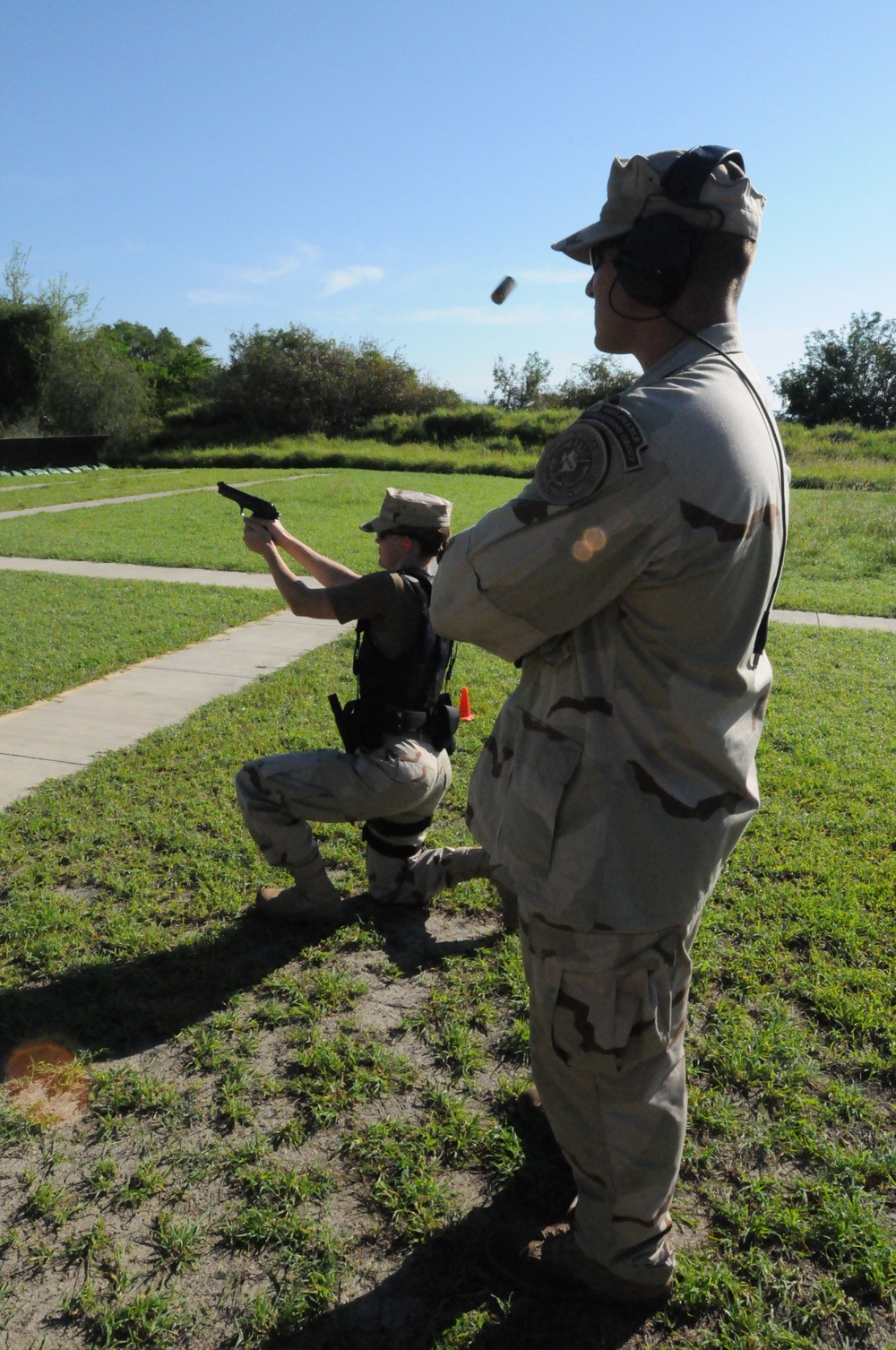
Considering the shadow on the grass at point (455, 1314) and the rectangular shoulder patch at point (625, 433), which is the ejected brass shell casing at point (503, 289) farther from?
the shadow on the grass at point (455, 1314)

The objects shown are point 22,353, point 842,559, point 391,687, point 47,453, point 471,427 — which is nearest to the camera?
point 391,687

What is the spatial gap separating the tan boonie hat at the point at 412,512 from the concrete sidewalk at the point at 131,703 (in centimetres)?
262

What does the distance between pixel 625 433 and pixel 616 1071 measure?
120 centimetres

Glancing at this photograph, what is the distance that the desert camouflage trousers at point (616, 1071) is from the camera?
1.81 metres

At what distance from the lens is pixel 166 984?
3258mm

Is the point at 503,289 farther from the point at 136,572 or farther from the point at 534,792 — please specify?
the point at 136,572

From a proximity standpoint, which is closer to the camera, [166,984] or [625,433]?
[625,433]

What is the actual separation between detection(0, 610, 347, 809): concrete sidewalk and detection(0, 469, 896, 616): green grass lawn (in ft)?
10.8

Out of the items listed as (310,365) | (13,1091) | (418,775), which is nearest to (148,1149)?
(13,1091)

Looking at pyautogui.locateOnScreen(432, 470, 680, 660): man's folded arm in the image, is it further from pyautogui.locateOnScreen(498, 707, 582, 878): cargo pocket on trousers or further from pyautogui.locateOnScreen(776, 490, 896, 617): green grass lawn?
pyautogui.locateOnScreen(776, 490, 896, 617): green grass lawn

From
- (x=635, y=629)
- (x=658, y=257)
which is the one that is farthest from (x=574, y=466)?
(x=658, y=257)

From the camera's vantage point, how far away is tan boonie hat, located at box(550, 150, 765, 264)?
5.44 ft

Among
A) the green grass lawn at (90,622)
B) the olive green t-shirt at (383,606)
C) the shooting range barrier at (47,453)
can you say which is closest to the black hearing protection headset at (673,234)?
the olive green t-shirt at (383,606)

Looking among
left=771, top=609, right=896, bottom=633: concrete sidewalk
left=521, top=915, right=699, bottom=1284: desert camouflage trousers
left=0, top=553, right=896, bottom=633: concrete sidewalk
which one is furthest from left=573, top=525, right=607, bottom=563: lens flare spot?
left=0, top=553, right=896, bottom=633: concrete sidewalk
